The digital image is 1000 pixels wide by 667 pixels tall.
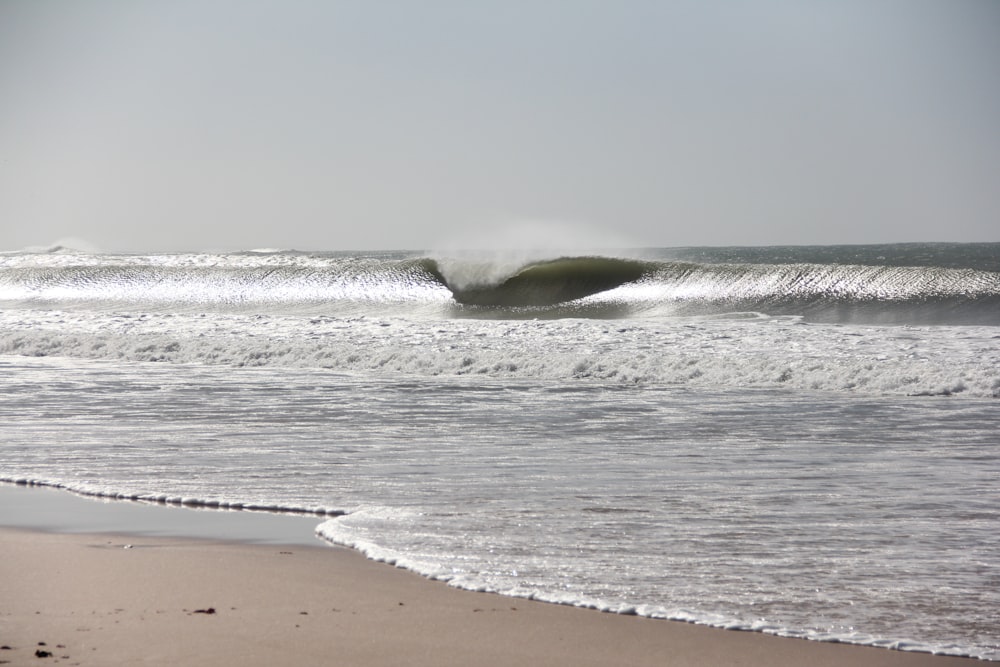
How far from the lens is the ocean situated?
4.07 metres

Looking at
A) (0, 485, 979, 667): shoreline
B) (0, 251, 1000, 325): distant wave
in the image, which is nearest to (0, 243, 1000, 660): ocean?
(0, 485, 979, 667): shoreline

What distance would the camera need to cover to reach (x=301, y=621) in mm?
3562

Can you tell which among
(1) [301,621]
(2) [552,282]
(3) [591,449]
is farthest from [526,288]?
(1) [301,621]

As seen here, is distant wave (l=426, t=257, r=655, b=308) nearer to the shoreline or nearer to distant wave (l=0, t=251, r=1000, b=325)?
distant wave (l=0, t=251, r=1000, b=325)

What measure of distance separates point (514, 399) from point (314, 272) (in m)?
26.2

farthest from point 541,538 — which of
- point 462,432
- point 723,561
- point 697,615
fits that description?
point 462,432

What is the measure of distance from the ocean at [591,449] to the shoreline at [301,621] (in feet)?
0.53

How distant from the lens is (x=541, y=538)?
4699 millimetres

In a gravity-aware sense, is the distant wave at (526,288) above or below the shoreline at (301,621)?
above

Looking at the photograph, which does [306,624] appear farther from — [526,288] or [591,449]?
[526,288]

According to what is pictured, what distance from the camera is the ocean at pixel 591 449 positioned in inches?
160

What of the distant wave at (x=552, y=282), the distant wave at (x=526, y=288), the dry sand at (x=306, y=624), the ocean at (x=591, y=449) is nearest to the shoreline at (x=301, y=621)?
the dry sand at (x=306, y=624)

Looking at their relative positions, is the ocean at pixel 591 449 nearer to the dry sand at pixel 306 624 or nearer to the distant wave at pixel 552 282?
the dry sand at pixel 306 624

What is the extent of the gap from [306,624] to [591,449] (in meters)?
3.71
